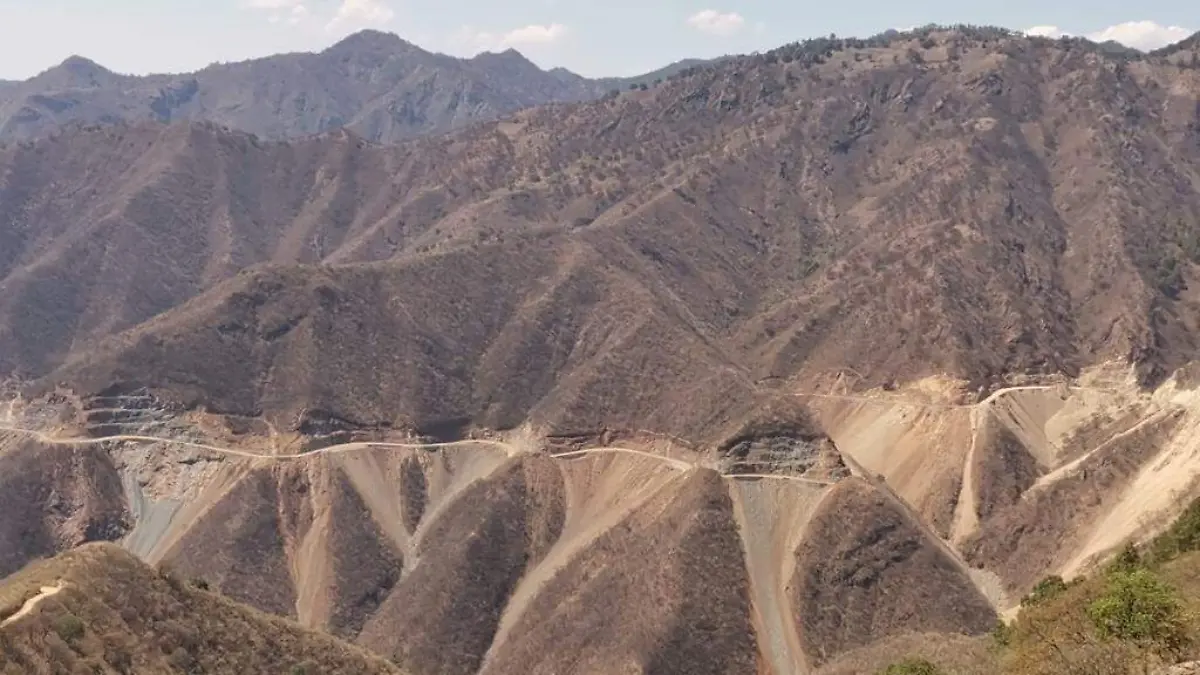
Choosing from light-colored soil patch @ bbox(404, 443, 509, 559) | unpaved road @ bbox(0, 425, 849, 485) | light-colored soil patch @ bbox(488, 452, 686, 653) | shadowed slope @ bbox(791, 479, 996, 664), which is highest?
unpaved road @ bbox(0, 425, 849, 485)

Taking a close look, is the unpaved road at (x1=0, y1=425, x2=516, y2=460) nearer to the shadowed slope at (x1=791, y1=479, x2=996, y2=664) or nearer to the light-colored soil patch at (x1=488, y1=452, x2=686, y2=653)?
the light-colored soil patch at (x1=488, y1=452, x2=686, y2=653)

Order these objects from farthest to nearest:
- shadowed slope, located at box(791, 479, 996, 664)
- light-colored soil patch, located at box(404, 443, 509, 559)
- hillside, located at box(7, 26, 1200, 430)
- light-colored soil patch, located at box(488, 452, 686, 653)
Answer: hillside, located at box(7, 26, 1200, 430) < light-colored soil patch, located at box(404, 443, 509, 559) < light-colored soil patch, located at box(488, 452, 686, 653) < shadowed slope, located at box(791, 479, 996, 664)

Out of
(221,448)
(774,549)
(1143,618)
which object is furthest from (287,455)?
(1143,618)

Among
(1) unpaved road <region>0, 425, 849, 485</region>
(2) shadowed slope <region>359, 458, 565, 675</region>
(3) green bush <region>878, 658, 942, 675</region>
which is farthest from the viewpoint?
(1) unpaved road <region>0, 425, 849, 485</region>

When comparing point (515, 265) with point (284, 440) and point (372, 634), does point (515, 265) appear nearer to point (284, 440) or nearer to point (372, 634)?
point (284, 440)

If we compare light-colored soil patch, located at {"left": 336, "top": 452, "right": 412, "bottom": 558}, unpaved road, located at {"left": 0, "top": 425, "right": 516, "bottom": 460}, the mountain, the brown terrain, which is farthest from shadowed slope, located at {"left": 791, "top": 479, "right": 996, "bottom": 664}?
the mountain

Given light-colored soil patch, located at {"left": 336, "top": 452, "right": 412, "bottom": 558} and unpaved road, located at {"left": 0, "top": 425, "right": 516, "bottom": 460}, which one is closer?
light-colored soil patch, located at {"left": 336, "top": 452, "right": 412, "bottom": 558}
